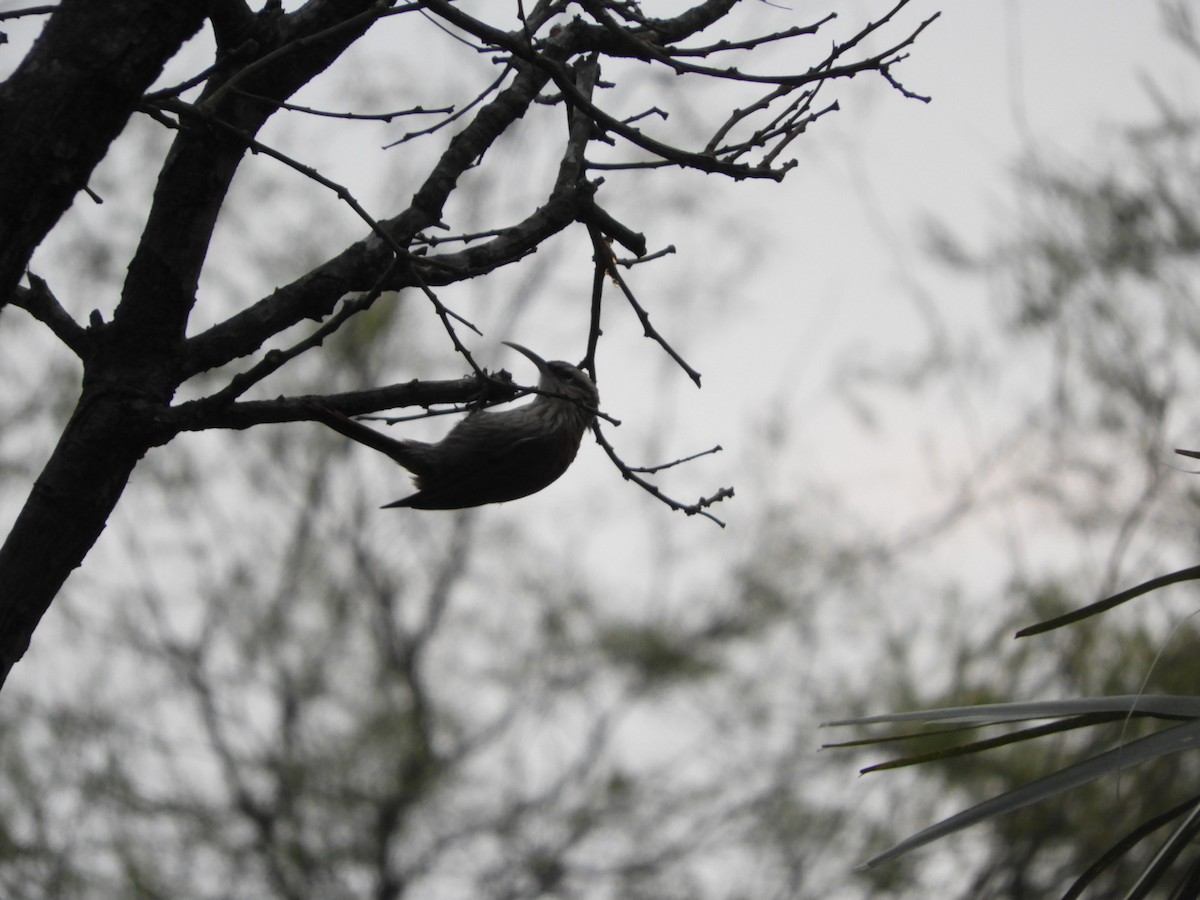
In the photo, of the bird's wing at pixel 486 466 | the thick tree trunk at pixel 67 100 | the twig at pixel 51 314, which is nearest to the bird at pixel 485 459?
the bird's wing at pixel 486 466

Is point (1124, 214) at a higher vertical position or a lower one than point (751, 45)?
higher

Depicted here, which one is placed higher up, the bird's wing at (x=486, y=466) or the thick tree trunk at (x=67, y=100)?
the bird's wing at (x=486, y=466)

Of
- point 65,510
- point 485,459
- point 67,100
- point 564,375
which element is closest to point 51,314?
point 65,510

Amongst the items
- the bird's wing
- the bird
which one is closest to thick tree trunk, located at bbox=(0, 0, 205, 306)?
the bird

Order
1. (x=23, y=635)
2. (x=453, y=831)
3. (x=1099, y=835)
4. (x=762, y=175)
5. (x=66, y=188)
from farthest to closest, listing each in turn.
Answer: (x=453, y=831), (x=1099, y=835), (x=762, y=175), (x=23, y=635), (x=66, y=188)

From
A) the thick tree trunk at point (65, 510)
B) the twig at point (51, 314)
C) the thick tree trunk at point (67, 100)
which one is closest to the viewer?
the thick tree trunk at point (67, 100)

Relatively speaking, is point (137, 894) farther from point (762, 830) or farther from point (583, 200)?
point (583, 200)

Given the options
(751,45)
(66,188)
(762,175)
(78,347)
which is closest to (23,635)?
(78,347)

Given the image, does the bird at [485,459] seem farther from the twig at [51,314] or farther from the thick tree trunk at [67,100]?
the thick tree trunk at [67,100]

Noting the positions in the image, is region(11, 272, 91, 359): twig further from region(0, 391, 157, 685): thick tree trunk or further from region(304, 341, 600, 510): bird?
region(304, 341, 600, 510): bird

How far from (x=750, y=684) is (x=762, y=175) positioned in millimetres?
10388

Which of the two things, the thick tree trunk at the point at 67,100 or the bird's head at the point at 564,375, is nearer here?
the thick tree trunk at the point at 67,100

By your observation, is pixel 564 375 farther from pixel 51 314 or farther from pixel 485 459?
pixel 51 314

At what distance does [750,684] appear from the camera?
41.7 ft
